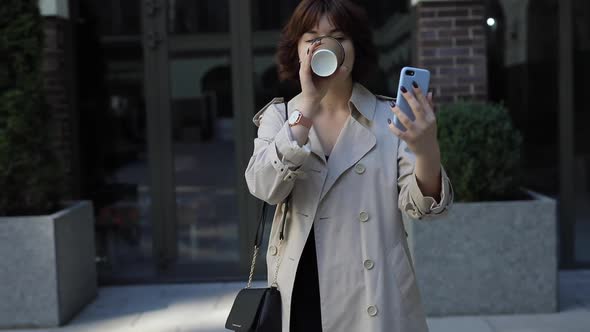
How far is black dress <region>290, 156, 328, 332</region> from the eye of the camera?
7.08 ft

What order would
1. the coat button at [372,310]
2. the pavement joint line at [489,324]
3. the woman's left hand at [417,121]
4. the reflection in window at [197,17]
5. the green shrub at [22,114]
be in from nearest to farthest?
the woman's left hand at [417,121]
the coat button at [372,310]
the pavement joint line at [489,324]
the green shrub at [22,114]
the reflection in window at [197,17]

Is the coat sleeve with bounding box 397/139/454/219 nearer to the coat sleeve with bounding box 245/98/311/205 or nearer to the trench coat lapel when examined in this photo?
the trench coat lapel

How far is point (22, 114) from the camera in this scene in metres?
4.88

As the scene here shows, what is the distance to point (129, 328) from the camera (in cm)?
481

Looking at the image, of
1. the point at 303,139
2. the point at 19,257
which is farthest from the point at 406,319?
the point at 19,257

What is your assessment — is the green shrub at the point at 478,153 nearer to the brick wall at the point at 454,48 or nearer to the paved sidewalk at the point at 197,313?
the brick wall at the point at 454,48

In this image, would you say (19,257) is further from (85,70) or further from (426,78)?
(426,78)

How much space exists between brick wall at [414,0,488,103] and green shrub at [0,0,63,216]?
2.87 metres

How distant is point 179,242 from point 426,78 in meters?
4.54

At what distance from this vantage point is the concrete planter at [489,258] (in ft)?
15.5

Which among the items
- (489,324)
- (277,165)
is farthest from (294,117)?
(489,324)

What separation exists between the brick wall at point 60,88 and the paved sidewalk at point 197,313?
3.59ft

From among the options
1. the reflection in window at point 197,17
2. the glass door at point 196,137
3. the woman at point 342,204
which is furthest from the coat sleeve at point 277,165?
the reflection in window at point 197,17

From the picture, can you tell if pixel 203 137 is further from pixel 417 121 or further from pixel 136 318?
pixel 417 121
